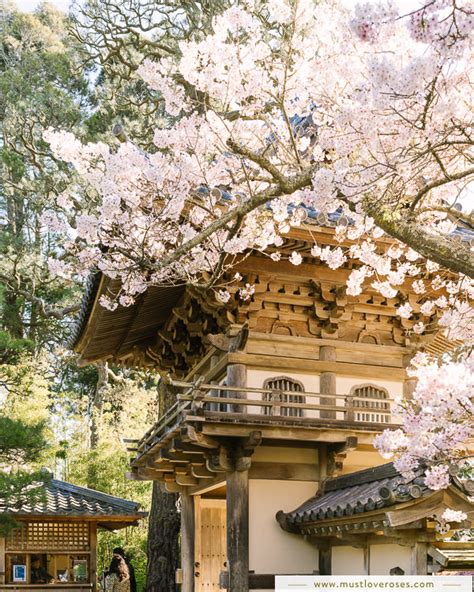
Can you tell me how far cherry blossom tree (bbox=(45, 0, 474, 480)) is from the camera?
4.24 m

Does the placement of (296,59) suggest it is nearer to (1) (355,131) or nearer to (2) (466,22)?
(1) (355,131)

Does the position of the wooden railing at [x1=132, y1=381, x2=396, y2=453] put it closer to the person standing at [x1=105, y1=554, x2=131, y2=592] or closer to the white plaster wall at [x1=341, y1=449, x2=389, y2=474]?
the white plaster wall at [x1=341, y1=449, x2=389, y2=474]

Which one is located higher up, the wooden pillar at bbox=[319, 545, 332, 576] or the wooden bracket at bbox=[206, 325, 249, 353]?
the wooden bracket at bbox=[206, 325, 249, 353]

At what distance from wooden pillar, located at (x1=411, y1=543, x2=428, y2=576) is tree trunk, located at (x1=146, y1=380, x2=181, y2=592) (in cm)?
866

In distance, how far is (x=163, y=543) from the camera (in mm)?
14805

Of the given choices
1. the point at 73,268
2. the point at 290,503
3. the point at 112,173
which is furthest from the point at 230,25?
the point at 290,503

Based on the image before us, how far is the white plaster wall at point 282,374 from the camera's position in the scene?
8.79 meters

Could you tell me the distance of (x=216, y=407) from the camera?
382 inches

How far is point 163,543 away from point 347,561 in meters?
7.52

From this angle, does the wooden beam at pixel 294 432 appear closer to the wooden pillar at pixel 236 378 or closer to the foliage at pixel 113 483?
the wooden pillar at pixel 236 378

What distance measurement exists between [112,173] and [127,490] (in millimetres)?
14492

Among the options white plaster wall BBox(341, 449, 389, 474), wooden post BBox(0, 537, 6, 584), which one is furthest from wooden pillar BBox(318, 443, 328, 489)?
wooden post BBox(0, 537, 6, 584)

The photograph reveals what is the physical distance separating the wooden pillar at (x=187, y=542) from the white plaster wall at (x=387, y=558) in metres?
4.12

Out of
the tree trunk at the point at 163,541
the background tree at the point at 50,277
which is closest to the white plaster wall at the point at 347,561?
the tree trunk at the point at 163,541
